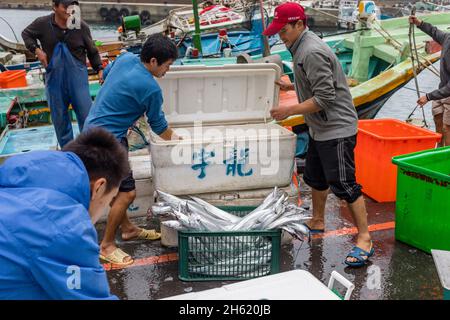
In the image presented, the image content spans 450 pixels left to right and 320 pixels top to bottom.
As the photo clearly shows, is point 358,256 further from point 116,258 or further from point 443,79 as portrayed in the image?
point 443,79

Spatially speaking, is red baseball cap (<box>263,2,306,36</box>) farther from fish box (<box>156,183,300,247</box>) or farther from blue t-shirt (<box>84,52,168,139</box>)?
fish box (<box>156,183,300,247</box>)

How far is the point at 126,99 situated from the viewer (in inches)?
157

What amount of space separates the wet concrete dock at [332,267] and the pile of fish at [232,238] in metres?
0.15

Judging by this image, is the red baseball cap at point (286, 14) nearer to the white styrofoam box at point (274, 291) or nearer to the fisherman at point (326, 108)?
the fisherman at point (326, 108)

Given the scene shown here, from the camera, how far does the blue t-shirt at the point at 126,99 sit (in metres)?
3.96

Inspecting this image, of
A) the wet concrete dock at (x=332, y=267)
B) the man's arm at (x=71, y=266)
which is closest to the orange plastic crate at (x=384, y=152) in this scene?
the wet concrete dock at (x=332, y=267)

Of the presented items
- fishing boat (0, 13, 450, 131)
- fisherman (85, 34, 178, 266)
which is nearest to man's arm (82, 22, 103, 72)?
fisherman (85, 34, 178, 266)

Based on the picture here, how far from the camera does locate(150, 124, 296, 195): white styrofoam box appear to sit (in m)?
4.18

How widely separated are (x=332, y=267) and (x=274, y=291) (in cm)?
211

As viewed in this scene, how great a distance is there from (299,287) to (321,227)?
A: 2602mm

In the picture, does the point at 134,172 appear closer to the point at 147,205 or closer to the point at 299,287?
the point at 147,205

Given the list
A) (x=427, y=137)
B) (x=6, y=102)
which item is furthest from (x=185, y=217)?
(x=6, y=102)

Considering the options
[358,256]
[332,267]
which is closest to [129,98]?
[332,267]
